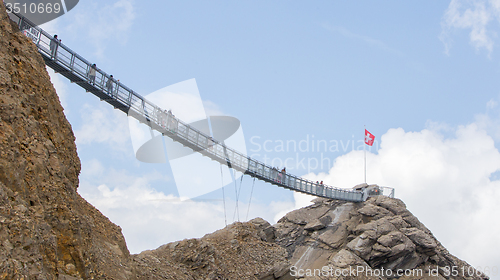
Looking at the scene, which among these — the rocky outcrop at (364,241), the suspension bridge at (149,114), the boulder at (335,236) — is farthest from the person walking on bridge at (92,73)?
the boulder at (335,236)

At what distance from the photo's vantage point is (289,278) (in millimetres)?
31750

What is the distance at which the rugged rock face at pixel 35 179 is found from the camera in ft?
30.5

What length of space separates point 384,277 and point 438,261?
760cm

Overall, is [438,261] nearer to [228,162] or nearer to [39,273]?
[228,162]

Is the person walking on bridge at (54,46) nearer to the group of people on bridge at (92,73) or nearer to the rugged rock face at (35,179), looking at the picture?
the group of people on bridge at (92,73)

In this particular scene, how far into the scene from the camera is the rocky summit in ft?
33.3

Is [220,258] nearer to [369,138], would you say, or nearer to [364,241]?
[364,241]

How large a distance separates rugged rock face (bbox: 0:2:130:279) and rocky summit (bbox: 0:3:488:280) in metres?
0.03

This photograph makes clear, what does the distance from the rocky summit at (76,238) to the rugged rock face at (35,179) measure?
0.03m

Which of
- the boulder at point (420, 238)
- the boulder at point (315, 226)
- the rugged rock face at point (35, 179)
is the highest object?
the boulder at point (315, 226)

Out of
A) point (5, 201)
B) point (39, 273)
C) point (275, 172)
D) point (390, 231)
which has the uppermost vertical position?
point (275, 172)

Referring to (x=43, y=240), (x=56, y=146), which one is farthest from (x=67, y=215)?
(x=56, y=146)

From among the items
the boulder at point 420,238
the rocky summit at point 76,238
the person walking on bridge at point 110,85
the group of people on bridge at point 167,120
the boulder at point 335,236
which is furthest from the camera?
the boulder at point 335,236

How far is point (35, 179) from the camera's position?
11359 millimetres
